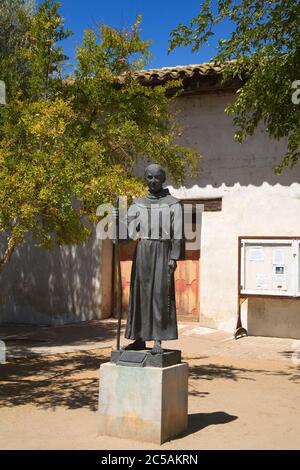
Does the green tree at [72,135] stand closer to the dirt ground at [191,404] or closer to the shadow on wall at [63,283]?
the dirt ground at [191,404]

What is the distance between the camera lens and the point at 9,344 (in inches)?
444

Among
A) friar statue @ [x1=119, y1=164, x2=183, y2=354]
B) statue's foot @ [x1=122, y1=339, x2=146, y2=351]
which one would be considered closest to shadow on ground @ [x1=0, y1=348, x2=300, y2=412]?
statue's foot @ [x1=122, y1=339, x2=146, y2=351]

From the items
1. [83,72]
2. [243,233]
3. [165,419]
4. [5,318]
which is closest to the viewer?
[165,419]

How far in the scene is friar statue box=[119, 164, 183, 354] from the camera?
5.70 m

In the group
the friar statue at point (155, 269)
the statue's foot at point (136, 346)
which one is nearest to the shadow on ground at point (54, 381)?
the statue's foot at point (136, 346)

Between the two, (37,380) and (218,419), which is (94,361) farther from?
(218,419)

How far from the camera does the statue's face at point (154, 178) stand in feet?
19.5

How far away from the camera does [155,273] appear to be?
576 centimetres

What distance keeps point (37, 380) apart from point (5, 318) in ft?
19.9

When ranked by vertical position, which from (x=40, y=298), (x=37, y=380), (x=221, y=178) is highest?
(x=221, y=178)

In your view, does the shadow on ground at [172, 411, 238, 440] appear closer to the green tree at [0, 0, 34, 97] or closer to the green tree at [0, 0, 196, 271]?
the green tree at [0, 0, 196, 271]

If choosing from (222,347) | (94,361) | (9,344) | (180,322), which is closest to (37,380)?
(94,361)

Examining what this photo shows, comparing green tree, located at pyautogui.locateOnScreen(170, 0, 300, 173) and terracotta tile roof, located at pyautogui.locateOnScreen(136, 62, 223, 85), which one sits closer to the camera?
green tree, located at pyautogui.locateOnScreen(170, 0, 300, 173)

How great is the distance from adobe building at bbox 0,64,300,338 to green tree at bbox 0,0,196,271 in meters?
3.28
